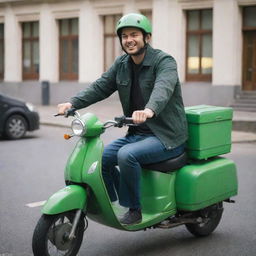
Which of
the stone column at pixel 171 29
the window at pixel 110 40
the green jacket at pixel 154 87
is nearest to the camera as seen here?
the green jacket at pixel 154 87

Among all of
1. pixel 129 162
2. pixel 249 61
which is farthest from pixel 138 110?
pixel 249 61

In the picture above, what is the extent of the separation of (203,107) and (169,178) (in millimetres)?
837

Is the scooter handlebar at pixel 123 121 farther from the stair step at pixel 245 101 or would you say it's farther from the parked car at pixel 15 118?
the stair step at pixel 245 101

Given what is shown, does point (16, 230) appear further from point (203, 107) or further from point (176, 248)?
point (203, 107)

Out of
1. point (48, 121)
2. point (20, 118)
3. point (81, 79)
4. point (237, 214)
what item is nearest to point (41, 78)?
point (81, 79)

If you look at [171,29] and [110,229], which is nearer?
[110,229]

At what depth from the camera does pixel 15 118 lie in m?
14.3

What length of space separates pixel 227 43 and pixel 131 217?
1782 cm

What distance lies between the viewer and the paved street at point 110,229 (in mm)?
5293

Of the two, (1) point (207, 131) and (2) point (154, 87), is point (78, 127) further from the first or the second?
(1) point (207, 131)

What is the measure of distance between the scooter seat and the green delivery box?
5.6 inches

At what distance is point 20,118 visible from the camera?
14359mm

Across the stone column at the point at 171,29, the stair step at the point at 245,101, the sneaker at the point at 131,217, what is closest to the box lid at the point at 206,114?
the sneaker at the point at 131,217

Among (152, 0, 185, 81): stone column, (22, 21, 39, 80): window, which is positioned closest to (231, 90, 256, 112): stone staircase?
(152, 0, 185, 81): stone column
